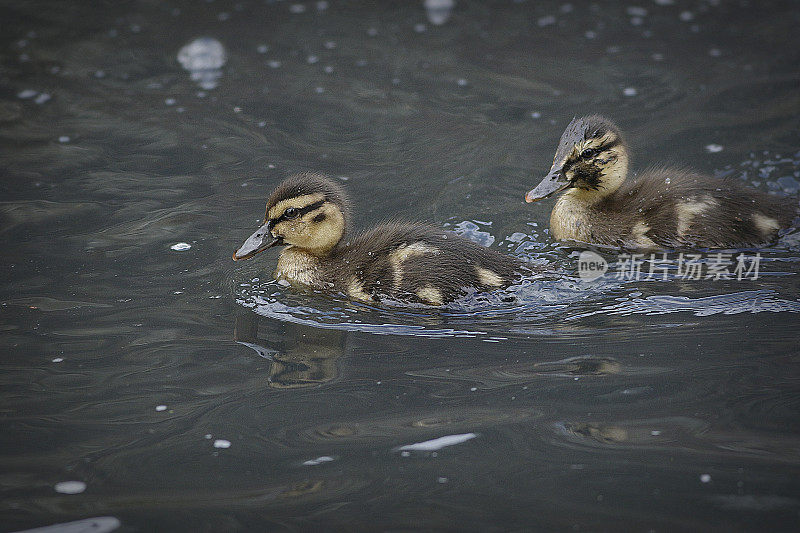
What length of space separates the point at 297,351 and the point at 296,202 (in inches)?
33.2

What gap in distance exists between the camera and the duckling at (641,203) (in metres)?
4.66

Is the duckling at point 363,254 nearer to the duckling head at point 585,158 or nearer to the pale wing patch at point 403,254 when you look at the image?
the pale wing patch at point 403,254

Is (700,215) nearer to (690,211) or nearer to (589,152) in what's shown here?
(690,211)

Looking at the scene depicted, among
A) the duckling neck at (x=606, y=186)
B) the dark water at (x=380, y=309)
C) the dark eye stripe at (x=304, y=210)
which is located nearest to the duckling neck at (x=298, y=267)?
the dark water at (x=380, y=309)

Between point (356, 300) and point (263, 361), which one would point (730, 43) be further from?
point (263, 361)

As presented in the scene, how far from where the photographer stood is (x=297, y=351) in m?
3.83

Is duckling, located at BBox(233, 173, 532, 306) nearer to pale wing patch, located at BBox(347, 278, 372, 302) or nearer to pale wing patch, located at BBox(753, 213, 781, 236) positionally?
pale wing patch, located at BBox(347, 278, 372, 302)

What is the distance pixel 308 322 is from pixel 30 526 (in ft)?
5.27

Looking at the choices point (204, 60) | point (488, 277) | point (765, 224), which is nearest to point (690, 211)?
point (765, 224)

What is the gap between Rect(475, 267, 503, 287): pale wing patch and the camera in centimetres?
416

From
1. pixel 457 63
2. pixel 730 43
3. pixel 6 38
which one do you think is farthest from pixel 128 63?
pixel 730 43

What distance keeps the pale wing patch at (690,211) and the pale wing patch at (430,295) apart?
142cm

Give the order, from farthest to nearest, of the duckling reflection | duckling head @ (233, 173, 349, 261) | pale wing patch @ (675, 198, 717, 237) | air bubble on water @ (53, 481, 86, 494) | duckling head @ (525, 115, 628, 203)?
duckling head @ (525, 115, 628, 203)
pale wing patch @ (675, 198, 717, 237)
duckling head @ (233, 173, 349, 261)
the duckling reflection
air bubble on water @ (53, 481, 86, 494)

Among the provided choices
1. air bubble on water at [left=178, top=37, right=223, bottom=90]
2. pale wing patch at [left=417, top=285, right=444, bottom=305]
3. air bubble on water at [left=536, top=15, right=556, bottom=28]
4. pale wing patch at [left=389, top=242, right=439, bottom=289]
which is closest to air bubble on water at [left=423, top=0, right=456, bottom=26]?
air bubble on water at [left=536, top=15, right=556, bottom=28]
